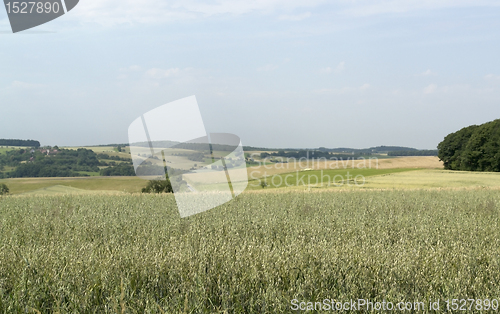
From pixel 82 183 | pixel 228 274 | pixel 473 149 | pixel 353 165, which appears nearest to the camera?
pixel 228 274

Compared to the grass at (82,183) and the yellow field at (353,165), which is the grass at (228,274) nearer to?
the grass at (82,183)

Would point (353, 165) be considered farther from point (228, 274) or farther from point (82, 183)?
point (228, 274)

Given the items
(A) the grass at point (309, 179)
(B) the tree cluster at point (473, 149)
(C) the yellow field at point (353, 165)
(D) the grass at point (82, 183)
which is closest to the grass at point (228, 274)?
(A) the grass at point (309, 179)

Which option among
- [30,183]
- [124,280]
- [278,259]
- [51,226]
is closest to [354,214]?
[278,259]

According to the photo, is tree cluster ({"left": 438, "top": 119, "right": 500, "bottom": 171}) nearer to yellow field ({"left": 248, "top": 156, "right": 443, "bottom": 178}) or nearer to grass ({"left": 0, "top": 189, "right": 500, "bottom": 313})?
yellow field ({"left": 248, "top": 156, "right": 443, "bottom": 178})

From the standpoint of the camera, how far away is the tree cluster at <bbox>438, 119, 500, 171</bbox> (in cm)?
4901

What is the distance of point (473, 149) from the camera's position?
5228cm

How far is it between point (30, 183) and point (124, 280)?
3248 cm

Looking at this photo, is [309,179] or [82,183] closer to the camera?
[82,183]

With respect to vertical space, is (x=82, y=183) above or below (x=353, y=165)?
below

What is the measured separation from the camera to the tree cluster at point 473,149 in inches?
1930

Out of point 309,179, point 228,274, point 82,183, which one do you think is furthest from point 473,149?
point 228,274

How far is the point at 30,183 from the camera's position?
3031 centimetres

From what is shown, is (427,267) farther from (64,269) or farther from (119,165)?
(119,165)
